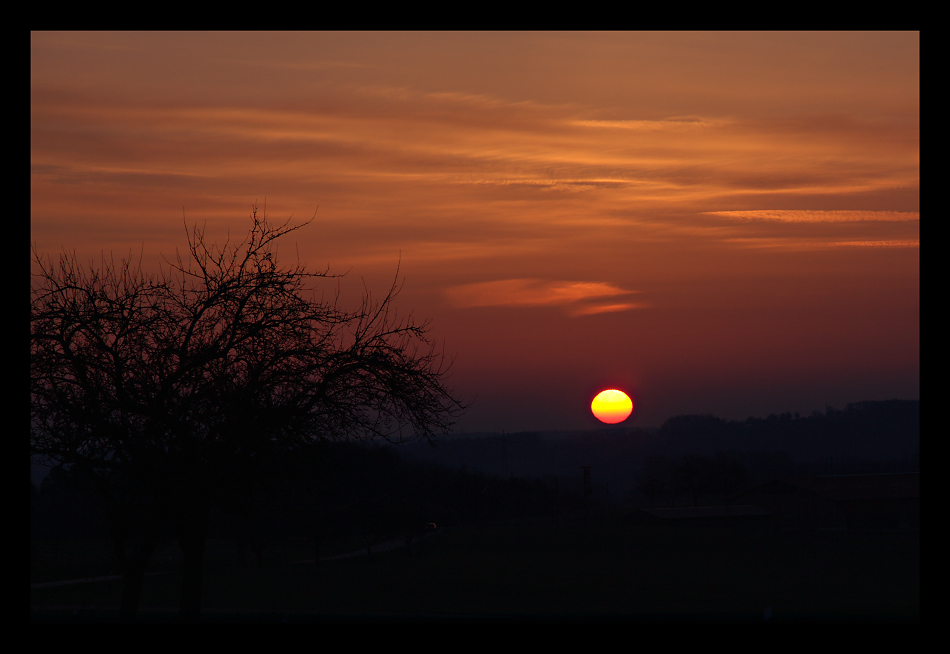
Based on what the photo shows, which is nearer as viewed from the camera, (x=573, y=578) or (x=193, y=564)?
(x=193, y=564)

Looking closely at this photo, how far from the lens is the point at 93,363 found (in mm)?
13711

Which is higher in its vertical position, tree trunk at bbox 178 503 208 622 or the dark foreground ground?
tree trunk at bbox 178 503 208 622

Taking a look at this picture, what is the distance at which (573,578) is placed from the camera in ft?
203

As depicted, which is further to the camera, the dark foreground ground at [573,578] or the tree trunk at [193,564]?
the dark foreground ground at [573,578]

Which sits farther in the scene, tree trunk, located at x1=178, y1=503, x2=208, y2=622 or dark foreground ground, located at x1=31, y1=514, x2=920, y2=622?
dark foreground ground, located at x1=31, y1=514, x2=920, y2=622

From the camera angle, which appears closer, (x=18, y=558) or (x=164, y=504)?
(x=18, y=558)

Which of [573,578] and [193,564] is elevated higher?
[193,564]

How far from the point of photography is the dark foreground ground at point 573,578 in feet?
149

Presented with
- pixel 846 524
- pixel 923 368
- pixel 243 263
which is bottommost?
pixel 846 524

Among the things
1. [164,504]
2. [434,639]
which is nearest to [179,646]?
[434,639]

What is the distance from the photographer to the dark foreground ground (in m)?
45.5

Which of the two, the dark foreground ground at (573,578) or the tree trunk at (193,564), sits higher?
the tree trunk at (193,564)
